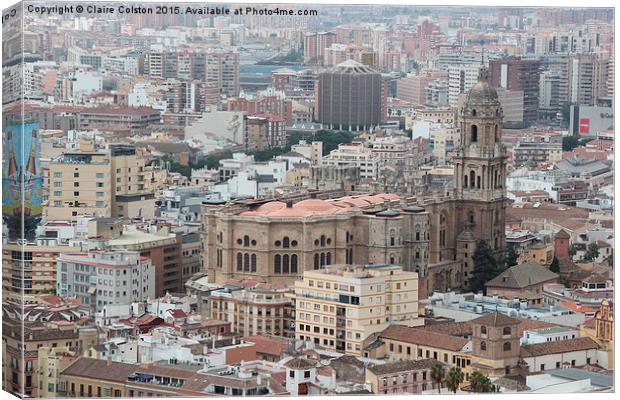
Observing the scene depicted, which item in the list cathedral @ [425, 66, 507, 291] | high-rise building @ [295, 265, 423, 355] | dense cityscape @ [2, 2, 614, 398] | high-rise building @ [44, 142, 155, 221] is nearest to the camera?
dense cityscape @ [2, 2, 614, 398]

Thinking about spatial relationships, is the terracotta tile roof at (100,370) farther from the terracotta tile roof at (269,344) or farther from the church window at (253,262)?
the church window at (253,262)

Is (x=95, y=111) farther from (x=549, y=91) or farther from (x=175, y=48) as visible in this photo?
(x=549, y=91)

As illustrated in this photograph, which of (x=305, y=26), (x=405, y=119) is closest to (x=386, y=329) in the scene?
(x=305, y=26)

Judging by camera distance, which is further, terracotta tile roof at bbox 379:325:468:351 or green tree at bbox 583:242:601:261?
green tree at bbox 583:242:601:261

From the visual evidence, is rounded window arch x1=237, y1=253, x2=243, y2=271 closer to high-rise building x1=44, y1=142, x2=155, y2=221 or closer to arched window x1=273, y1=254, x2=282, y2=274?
arched window x1=273, y1=254, x2=282, y2=274

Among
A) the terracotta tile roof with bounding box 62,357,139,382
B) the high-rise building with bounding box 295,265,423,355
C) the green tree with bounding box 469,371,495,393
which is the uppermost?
the high-rise building with bounding box 295,265,423,355

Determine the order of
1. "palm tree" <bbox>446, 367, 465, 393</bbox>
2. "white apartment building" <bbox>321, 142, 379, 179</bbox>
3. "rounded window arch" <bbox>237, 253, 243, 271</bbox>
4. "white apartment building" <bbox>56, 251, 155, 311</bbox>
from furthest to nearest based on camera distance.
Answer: "white apartment building" <bbox>321, 142, 379, 179</bbox>
"rounded window arch" <bbox>237, 253, 243, 271</bbox>
"white apartment building" <bbox>56, 251, 155, 311</bbox>
"palm tree" <bbox>446, 367, 465, 393</bbox>

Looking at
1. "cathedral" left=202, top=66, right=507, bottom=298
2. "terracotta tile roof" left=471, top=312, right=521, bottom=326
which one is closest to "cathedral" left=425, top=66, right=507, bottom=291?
"cathedral" left=202, top=66, right=507, bottom=298

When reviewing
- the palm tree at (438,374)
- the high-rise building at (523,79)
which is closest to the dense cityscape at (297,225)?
the palm tree at (438,374)
